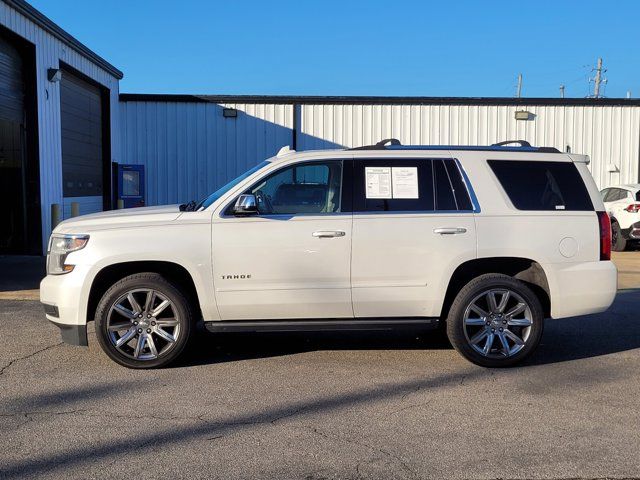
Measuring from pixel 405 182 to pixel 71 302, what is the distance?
303cm

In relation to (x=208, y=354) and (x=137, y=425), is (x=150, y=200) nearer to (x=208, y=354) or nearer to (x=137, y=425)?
(x=208, y=354)

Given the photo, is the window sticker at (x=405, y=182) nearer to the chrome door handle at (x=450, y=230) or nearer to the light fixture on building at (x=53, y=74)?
the chrome door handle at (x=450, y=230)

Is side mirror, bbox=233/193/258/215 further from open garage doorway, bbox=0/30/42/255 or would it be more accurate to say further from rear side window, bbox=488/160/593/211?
open garage doorway, bbox=0/30/42/255

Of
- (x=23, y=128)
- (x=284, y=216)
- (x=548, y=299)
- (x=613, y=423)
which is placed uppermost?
(x=23, y=128)

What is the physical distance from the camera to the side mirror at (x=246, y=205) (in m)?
5.45

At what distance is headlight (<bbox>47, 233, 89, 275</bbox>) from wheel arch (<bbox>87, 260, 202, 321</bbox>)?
28 cm

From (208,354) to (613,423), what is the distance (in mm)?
3525

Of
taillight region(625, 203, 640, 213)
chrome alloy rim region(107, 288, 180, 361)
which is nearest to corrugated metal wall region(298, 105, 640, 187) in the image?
taillight region(625, 203, 640, 213)

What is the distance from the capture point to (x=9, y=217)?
44.9ft

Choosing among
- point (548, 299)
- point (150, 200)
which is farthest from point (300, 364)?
point (150, 200)

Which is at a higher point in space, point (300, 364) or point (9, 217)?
point (9, 217)

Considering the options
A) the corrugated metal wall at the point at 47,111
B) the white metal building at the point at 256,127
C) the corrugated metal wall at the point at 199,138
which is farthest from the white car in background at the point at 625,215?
the corrugated metal wall at the point at 47,111

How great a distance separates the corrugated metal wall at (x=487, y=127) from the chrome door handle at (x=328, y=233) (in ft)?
44.7

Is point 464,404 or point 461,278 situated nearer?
point 464,404
